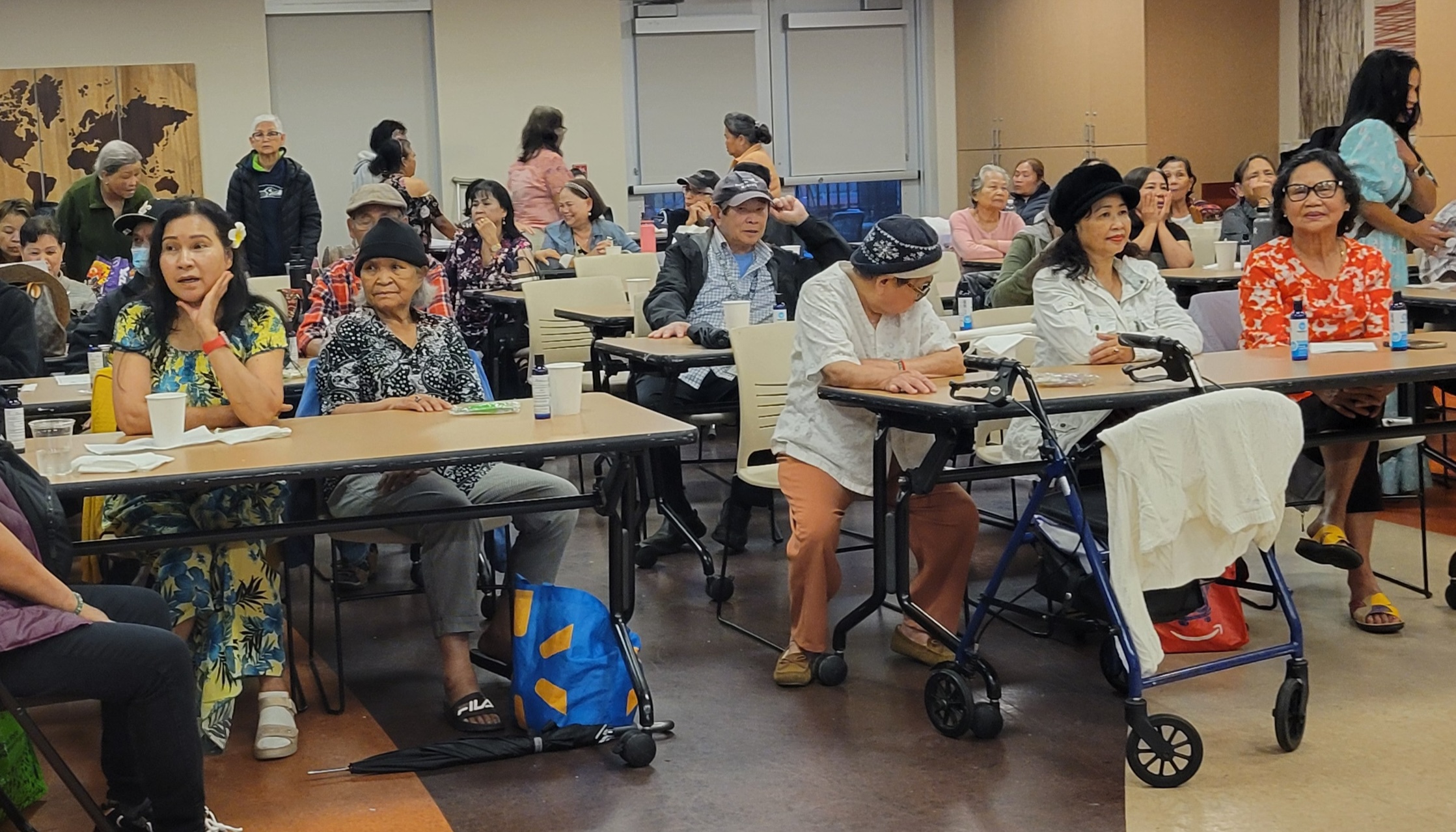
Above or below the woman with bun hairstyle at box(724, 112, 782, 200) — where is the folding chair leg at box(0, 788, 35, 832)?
below

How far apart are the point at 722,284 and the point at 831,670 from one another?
1896 millimetres

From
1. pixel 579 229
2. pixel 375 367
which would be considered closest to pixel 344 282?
pixel 375 367

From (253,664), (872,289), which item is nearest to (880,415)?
(872,289)

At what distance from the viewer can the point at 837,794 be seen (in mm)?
3236

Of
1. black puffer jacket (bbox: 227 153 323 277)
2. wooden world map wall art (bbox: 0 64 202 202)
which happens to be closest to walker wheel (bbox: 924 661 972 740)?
black puffer jacket (bbox: 227 153 323 277)

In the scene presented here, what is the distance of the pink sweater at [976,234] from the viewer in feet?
27.0

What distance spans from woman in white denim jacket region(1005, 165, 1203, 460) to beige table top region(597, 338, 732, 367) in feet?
3.41

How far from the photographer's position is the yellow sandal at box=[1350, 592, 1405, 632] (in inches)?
166

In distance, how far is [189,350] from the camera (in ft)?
12.3

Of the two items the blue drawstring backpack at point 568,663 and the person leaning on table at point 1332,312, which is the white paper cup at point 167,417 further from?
the person leaning on table at point 1332,312

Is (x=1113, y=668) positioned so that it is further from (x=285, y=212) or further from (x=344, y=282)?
(x=285, y=212)

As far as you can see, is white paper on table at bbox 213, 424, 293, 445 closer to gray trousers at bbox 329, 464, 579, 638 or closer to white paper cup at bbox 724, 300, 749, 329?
gray trousers at bbox 329, 464, 579, 638

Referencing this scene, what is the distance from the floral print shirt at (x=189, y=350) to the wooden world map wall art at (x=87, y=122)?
26.8 ft

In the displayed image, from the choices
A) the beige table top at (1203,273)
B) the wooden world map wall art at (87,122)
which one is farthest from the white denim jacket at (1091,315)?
the wooden world map wall art at (87,122)
